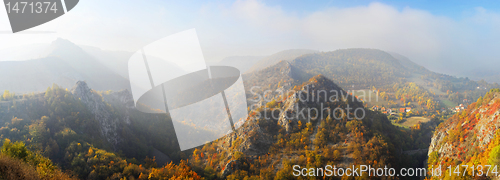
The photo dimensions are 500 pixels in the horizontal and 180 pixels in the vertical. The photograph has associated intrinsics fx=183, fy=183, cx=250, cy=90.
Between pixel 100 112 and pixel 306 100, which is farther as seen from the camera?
pixel 306 100

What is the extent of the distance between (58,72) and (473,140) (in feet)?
499

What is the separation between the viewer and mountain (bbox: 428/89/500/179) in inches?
854

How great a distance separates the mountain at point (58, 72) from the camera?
75.8m

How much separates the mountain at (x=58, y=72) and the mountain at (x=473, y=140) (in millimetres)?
128254

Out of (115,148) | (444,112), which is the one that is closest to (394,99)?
(444,112)

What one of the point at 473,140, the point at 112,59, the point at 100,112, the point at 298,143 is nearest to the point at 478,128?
the point at 473,140

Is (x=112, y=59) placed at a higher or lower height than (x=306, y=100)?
higher

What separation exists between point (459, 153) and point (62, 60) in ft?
548

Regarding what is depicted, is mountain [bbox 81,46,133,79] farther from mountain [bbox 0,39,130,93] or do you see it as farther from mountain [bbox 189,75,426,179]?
mountain [bbox 189,75,426,179]

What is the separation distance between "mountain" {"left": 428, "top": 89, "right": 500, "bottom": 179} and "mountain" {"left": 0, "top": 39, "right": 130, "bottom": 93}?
12825cm

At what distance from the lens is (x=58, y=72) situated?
3829 inches

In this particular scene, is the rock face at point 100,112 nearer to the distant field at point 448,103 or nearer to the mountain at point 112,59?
the mountain at point 112,59

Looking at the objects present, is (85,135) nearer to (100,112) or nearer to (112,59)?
(100,112)

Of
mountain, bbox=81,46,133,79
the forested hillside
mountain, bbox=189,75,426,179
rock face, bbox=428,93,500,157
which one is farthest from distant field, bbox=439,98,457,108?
mountain, bbox=81,46,133,79
